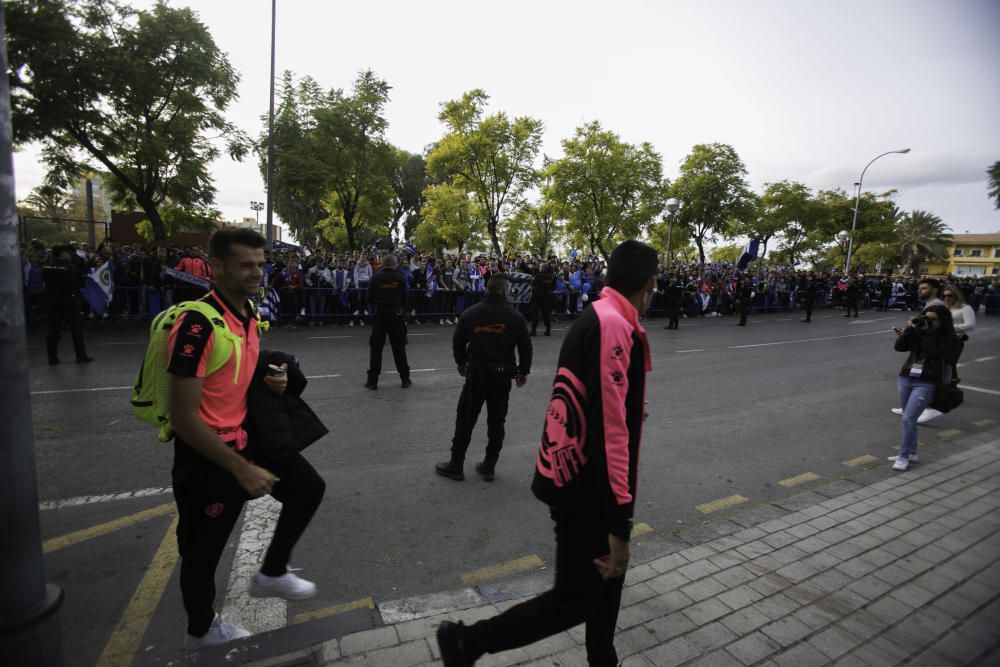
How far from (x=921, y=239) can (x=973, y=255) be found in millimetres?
29175

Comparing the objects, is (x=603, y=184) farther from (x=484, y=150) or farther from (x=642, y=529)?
(x=642, y=529)

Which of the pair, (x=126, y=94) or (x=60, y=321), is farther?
(x=126, y=94)

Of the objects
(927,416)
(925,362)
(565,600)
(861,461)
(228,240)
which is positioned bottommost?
(861,461)

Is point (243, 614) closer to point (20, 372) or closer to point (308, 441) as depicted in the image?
point (308, 441)

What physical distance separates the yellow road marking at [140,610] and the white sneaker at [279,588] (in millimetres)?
596

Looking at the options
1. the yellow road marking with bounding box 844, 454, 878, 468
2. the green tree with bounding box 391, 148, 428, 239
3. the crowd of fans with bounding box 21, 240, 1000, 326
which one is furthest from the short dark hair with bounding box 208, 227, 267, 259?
the green tree with bounding box 391, 148, 428, 239

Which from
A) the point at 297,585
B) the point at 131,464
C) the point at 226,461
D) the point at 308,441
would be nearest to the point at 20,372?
the point at 226,461

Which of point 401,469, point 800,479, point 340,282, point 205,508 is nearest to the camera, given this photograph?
point 205,508

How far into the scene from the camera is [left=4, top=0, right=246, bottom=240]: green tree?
567 inches

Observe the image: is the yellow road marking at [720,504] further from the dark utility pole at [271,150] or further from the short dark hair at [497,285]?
the dark utility pole at [271,150]

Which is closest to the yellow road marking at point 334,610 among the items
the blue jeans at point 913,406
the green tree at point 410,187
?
the blue jeans at point 913,406

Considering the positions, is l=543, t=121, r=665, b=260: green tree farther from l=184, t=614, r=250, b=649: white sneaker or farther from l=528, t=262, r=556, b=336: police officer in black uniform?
l=184, t=614, r=250, b=649: white sneaker

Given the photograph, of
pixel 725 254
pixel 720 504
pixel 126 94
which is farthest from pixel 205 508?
pixel 725 254

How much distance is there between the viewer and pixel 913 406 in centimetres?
547
